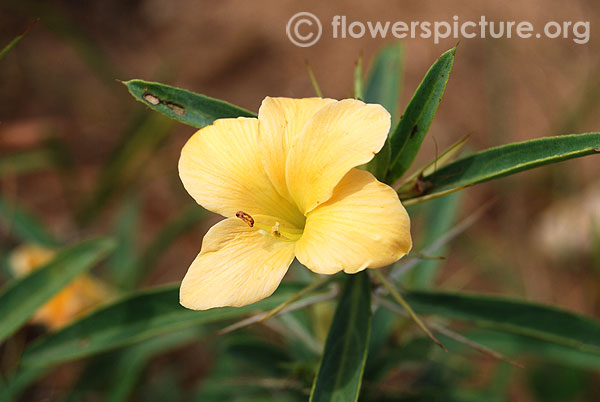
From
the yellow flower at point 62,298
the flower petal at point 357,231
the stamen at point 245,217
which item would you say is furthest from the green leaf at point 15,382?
the flower petal at point 357,231

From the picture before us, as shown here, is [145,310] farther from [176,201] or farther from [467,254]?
[467,254]

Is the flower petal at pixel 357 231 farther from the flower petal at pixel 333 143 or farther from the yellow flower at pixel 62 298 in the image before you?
the yellow flower at pixel 62 298

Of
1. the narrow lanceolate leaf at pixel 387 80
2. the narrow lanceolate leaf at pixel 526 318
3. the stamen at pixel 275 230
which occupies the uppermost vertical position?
the narrow lanceolate leaf at pixel 387 80

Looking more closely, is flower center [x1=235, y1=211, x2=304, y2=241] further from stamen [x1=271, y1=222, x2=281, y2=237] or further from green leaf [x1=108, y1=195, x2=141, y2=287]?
green leaf [x1=108, y1=195, x2=141, y2=287]

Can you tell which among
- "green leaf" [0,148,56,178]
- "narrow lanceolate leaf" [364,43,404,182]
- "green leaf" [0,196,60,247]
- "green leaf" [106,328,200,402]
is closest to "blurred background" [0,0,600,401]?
"green leaf" [0,148,56,178]

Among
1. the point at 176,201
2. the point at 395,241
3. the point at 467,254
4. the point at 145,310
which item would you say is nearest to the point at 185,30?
the point at 176,201

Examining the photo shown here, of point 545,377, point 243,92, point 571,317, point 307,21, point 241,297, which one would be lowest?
point 545,377
